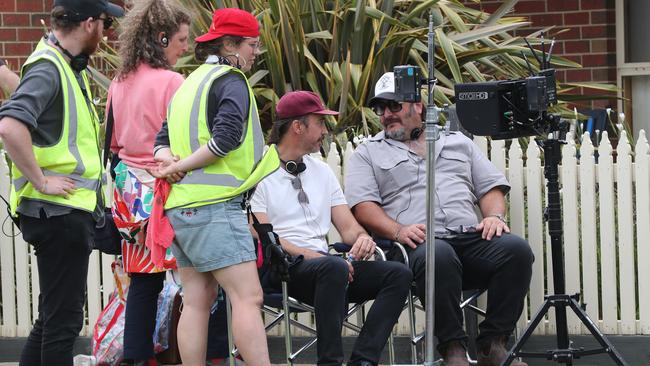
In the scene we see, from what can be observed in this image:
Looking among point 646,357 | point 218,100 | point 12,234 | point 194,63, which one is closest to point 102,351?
point 12,234

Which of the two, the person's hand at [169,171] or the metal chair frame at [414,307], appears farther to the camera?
the metal chair frame at [414,307]

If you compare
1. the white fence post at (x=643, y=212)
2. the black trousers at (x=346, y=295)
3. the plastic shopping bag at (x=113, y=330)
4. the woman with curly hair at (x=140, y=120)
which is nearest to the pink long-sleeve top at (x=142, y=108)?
the woman with curly hair at (x=140, y=120)

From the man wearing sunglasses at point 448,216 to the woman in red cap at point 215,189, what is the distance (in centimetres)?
111

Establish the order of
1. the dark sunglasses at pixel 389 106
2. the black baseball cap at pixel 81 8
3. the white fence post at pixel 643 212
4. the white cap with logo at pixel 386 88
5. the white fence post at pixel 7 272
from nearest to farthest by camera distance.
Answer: the black baseball cap at pixel 81 8 < the white cap with logo at pixel 386 88 < the dark sunglasses at pixel 389 106 < the white fence post at pixel 643 212 < the white fence post at pixel 7 272

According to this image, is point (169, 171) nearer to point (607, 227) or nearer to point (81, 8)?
point (81, 8)

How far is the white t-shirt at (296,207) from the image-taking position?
5.92 m

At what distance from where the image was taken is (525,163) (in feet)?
23.3

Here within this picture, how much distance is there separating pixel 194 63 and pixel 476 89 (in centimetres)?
263

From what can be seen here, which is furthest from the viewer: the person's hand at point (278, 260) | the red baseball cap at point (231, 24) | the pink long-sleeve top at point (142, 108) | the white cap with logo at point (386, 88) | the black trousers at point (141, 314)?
the white cap with logo at point (386, 88)

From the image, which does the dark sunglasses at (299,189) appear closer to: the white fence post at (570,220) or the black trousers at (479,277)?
the black trousers at (479,277)

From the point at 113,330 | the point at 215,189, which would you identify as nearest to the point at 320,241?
the point at 215,189

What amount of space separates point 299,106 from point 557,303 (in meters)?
1.58

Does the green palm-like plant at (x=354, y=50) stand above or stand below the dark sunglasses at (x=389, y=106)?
above

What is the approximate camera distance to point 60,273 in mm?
4789
